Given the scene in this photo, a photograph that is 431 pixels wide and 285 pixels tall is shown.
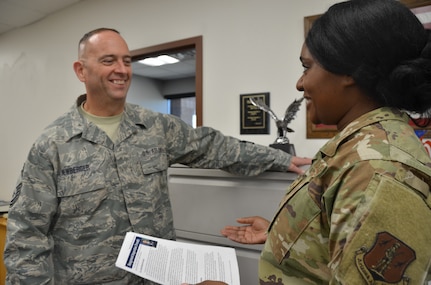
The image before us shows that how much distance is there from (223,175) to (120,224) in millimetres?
503

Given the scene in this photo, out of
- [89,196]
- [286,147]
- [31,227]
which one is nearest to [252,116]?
[286,147]

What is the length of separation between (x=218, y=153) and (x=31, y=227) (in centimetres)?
76

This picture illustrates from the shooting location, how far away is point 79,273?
118 centimetres

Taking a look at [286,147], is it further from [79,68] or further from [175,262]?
[79,68]

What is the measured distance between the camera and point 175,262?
3.29 feet

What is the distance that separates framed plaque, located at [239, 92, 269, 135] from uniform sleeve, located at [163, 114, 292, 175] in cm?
52

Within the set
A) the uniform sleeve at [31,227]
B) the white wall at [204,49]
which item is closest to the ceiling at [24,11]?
the white wall at [204,49]

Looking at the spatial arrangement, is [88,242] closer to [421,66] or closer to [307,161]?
[307,161]

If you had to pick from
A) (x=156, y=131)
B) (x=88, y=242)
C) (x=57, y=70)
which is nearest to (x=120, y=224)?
(x=88, y=242)

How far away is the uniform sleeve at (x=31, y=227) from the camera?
3.61 ft

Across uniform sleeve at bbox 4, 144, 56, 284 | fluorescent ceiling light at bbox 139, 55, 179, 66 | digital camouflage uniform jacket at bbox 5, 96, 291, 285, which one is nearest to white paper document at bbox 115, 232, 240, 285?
digital camouflage uniform jacket at bbox 5, 96, 291, 285

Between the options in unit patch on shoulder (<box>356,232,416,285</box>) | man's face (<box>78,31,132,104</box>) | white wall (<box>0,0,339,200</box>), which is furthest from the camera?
white wall (<box>0,0,339,200</box>)

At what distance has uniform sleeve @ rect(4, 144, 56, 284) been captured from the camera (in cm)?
110

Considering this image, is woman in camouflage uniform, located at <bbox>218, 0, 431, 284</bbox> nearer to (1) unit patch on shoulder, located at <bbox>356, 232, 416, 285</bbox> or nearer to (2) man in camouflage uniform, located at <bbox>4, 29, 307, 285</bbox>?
(1) unit patch on shoulder, located at <bbox>356, 232, 416, 285</bbox>
